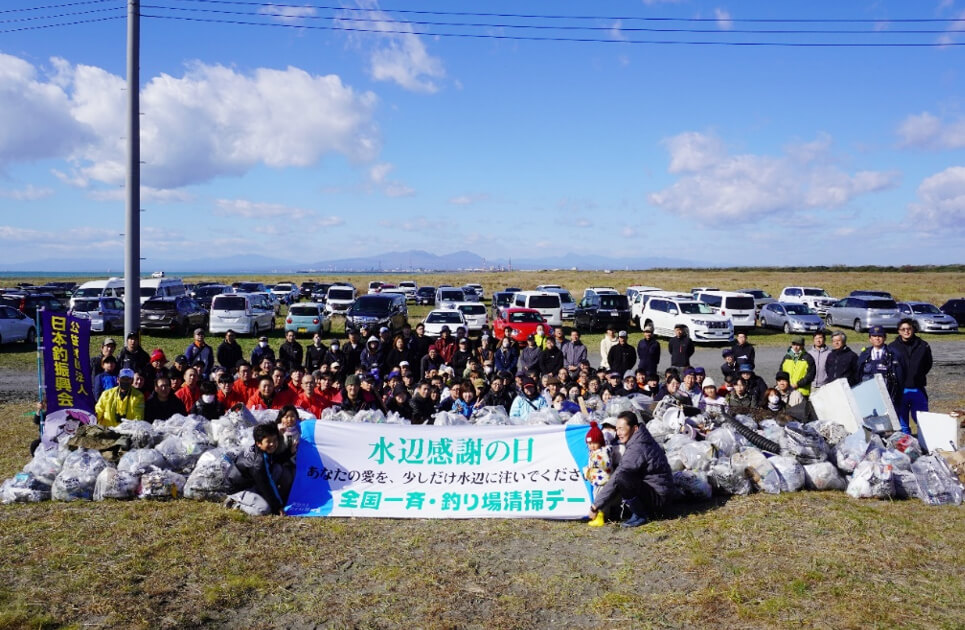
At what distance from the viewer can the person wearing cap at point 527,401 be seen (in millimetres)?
9688

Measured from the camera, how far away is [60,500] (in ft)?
23.2

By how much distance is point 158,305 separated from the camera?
24.3 metres

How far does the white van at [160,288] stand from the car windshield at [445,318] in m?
14.5

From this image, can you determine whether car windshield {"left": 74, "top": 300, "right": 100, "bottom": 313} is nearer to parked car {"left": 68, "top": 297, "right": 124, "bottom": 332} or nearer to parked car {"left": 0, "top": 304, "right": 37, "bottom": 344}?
parked car {"left": 68, "top": 297, "right": 124, "bottom": 332}

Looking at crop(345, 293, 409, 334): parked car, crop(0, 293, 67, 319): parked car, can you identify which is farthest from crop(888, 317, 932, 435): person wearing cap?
crop(0, 293, 67, 319): parked car

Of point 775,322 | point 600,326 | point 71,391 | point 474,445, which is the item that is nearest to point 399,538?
point 474,445

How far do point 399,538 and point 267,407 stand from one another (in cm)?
370

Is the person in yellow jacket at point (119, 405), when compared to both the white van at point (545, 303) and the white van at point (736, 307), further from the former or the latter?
the white van at point (736, 307)

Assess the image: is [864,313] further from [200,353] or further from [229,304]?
[200,353]

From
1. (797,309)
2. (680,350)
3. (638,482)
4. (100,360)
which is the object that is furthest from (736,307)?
(100,360)

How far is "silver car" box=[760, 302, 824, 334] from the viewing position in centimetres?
2767

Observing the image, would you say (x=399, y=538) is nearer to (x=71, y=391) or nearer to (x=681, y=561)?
(x=681, y=561)

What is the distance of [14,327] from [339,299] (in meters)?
12.9

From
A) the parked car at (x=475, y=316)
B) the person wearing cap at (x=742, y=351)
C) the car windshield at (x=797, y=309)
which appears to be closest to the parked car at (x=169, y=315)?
the parked car at (x=475, y=316)
